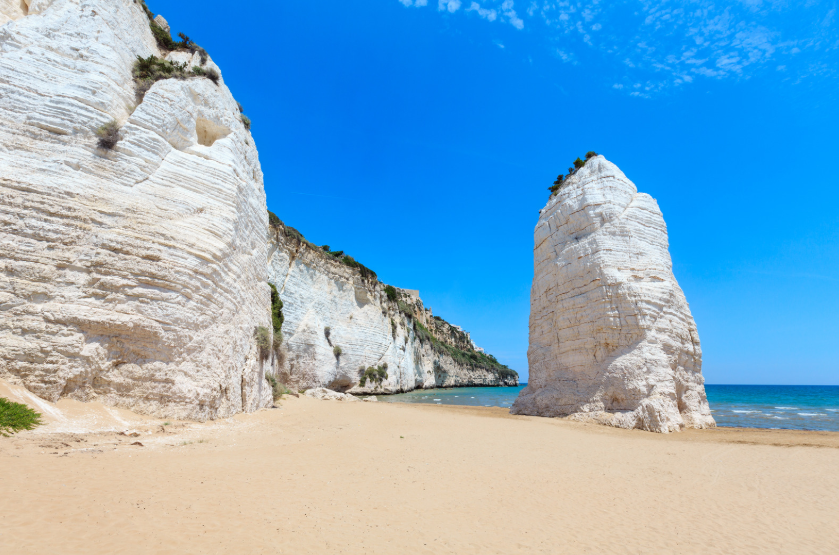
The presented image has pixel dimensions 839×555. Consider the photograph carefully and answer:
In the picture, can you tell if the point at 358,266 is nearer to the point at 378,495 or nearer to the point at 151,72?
the point at 151,72

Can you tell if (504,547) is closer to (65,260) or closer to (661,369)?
(65,260)

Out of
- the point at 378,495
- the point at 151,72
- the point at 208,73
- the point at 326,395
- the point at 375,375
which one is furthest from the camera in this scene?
the point at 375,375

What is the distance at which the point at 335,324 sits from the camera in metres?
31.5

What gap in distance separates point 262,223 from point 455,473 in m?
12.1

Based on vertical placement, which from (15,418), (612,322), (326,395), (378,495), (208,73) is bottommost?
(378,495)

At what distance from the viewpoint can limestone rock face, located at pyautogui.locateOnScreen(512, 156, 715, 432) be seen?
14.2m

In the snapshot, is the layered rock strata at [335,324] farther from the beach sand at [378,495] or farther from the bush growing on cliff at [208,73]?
the beach sand at [378,495]

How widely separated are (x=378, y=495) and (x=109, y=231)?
8156 millimetres

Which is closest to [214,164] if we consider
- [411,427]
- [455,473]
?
[411,427]

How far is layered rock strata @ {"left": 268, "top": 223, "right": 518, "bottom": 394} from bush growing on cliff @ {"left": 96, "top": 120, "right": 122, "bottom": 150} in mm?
15710

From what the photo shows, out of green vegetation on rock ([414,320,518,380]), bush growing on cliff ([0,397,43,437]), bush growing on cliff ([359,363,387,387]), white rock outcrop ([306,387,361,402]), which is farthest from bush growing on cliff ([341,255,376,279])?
bush growing on cliff ([0,397,43,437])

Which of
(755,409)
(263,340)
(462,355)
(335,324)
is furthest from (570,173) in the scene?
(462,355)

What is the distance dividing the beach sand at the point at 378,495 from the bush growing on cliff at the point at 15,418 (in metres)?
0.33

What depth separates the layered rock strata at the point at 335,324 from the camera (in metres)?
26.8
